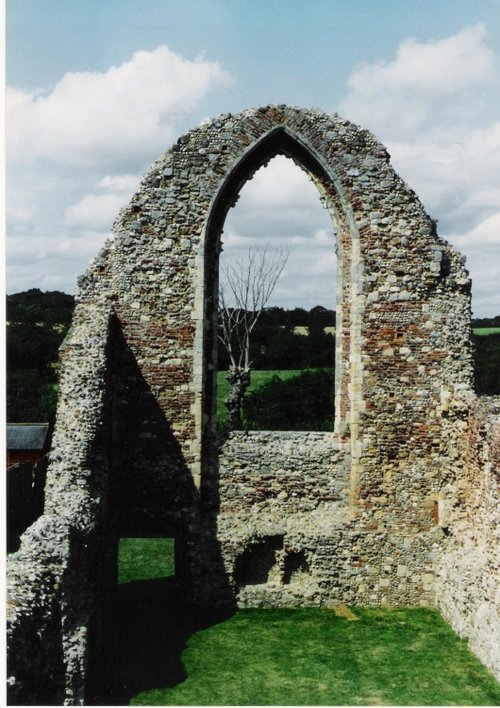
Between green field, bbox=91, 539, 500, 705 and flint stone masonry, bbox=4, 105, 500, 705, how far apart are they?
0.53 m

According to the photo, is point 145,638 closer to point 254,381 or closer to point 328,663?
point 328,663

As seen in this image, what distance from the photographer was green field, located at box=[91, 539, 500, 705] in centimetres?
777

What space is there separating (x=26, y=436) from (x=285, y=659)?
37.7 ft

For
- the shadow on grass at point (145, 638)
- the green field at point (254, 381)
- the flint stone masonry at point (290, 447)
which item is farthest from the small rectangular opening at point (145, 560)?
the green field at point (254, 381)

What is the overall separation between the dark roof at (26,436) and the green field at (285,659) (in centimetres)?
810

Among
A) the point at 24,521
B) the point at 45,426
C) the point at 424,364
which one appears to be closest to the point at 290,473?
the point at 424,364

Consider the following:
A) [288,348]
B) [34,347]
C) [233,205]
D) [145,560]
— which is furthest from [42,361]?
[233,205]

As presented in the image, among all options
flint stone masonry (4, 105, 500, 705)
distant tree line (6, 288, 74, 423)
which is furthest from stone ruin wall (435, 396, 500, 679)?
distant tree line (6, 288, 74, 423)

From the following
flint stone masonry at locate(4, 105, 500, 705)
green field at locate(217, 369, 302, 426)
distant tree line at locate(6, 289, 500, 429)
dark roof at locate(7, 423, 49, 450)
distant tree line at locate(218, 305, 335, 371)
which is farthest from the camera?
distant tree line at locate(218, 305, 335, 371)

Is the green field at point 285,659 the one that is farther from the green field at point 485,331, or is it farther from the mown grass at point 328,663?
the green field at point 485,331

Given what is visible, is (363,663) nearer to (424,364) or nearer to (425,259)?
(424,364)

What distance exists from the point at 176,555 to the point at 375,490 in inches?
118

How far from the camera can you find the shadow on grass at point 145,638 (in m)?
7.89

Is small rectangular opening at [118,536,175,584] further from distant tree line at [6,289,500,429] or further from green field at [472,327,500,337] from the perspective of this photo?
green field at [472,327,500,337]
